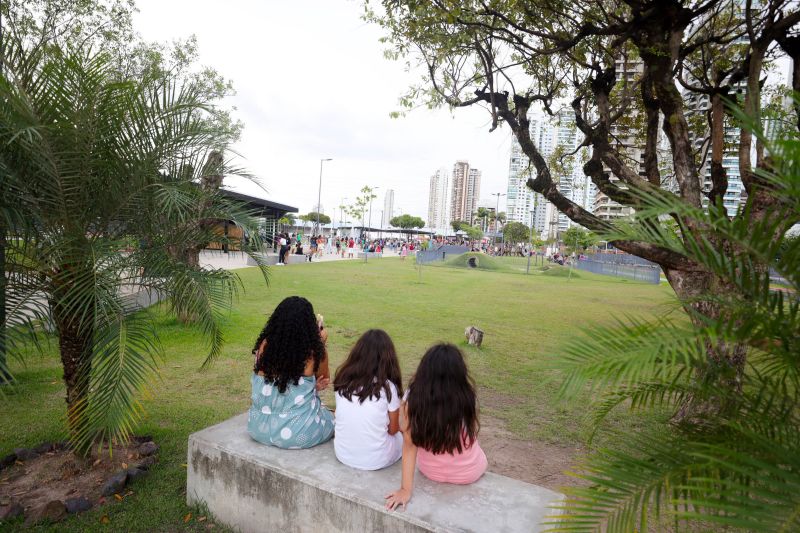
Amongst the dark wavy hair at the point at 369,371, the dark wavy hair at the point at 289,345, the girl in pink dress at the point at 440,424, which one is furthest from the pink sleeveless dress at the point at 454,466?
the dark wavy hair at the point at 289,345

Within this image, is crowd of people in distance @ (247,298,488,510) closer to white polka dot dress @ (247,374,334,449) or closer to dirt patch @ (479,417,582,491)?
white polka dot dress @ (247,374,334,449)

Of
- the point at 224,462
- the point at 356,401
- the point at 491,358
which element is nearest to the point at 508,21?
the point at 491,358

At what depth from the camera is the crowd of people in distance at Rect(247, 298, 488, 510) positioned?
2713 mm

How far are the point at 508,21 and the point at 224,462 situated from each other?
712cm

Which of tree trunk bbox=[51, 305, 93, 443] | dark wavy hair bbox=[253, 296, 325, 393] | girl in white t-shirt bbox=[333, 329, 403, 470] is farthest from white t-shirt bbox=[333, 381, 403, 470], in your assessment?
tree trunk bbox=[51, 305, 93, 443]

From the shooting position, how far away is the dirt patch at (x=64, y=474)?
11.2 feet

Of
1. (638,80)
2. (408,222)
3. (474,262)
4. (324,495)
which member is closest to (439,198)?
(408,222)

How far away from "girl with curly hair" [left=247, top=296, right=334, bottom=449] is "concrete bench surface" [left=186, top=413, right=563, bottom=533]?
10 cm

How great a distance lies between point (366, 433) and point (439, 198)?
15679 centimetres

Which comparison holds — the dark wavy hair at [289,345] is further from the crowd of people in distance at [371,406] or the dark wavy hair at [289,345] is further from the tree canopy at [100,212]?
the tree canopy at [100,212]

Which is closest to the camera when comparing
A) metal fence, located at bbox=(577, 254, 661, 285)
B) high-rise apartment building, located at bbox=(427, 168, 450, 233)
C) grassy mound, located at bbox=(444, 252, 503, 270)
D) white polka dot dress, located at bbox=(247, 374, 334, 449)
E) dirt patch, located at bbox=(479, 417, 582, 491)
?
white polka dot dress, located at bbox=(247, 374, 334, 449)

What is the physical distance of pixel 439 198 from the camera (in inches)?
6201

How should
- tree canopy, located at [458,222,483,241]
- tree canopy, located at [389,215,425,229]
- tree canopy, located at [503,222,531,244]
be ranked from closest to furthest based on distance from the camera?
tree canopy, located at [458,222,483,241]
tree canopy, located at [503,222,531,244]
tree canopy, located at [389,215,425,229]

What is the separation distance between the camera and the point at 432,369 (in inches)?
109
